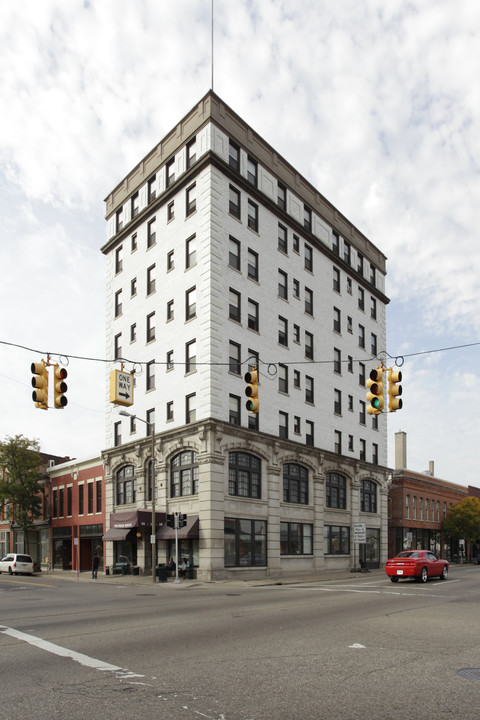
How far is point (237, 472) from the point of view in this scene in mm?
37781

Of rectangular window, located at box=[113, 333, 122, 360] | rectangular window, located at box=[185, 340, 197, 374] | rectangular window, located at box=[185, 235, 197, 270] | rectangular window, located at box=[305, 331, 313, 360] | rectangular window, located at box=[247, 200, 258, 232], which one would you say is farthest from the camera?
rectangular window, located at box=[113, 333, 122, 360]

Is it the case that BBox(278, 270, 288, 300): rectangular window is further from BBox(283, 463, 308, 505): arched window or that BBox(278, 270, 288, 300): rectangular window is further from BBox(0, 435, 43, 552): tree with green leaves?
BBox(0, 435, 43, 552): tree with green leaves

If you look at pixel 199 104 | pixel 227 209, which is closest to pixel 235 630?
pixel 227 209

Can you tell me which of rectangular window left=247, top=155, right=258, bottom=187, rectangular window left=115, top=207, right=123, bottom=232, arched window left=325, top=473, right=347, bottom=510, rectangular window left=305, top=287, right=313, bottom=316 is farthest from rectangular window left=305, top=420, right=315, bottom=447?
rectangular window left=115, top=207, right=123, bottom=232

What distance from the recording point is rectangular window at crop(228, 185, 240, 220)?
40719 millimetres

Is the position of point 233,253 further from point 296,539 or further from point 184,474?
point 296,539

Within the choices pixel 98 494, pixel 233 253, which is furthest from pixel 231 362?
pixel 98 494

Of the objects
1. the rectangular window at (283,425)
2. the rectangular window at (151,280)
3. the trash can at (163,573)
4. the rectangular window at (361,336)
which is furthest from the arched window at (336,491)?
the rectangular window at (151,280)

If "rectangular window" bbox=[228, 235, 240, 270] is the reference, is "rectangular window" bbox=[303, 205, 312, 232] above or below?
above

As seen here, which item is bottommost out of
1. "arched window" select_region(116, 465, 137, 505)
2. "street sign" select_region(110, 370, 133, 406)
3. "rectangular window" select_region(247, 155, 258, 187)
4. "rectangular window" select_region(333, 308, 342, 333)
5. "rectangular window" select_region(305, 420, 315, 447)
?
"arched window" select_region(116, 465, 137, 505)

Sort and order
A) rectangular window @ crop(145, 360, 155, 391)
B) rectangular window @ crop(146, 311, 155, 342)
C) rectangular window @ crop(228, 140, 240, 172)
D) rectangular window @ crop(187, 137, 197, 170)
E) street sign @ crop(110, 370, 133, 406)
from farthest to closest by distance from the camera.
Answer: rectangular window @ crop(146, 311, 155, 342) < rectangular window @ crop(145, 360, 155, 391) < rectangular window @ crop(228, 140, 240, 172) < rectangular window @ crop(187, 137, 197, 170) < street sign @ crop(110, 370, 133, 406)

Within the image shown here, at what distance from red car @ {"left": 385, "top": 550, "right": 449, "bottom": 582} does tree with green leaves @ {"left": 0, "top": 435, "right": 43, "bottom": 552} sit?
119 feet

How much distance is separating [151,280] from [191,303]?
20.3ft

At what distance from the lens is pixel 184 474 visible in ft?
125
